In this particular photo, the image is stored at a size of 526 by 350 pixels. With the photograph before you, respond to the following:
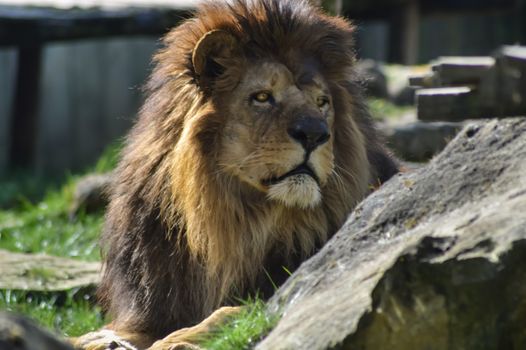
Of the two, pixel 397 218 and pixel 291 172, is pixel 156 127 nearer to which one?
pixel 291 172

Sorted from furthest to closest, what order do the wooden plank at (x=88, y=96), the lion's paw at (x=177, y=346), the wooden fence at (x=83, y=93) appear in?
the wooden plank at (x=88, y=96)
the wooden fence at (x=83, y=93)
the lion's paw at (x=177, y=346)

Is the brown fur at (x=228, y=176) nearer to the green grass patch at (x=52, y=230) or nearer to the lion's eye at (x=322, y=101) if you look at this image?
the lion's eye at (x=322, y=101)

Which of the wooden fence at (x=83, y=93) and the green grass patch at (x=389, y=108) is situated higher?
the green grass patch at (x=389, y=108)

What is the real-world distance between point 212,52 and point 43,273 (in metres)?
1.92

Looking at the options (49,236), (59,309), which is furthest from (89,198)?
(59,309)

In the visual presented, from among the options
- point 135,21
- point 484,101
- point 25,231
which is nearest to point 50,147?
point 135,21

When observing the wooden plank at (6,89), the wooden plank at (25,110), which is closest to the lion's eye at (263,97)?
the wooden plank at (25,110)

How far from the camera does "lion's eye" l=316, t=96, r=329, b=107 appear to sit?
480 cm

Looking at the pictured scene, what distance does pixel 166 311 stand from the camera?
475 cm

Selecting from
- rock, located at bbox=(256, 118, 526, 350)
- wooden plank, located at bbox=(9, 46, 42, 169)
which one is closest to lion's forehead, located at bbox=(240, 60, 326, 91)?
rock, located at bbox=(256, 118, 526, 350)

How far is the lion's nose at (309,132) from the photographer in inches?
177

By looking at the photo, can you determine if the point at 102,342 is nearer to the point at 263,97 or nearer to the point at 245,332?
the point at 245,332

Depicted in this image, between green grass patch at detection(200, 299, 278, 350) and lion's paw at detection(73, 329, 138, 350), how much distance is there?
2.11ft

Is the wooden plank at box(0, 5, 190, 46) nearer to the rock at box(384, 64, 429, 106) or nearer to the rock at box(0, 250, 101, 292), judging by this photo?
the rock at box(384, 64, 429, 106)
